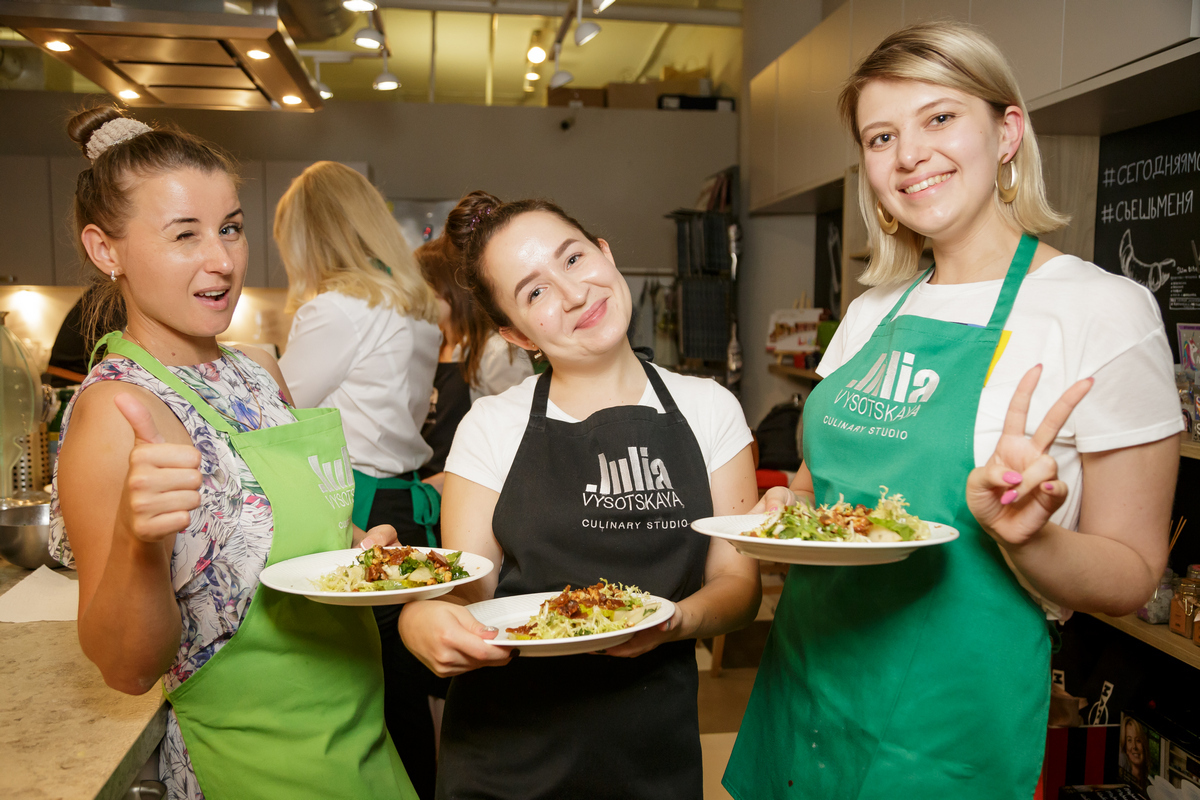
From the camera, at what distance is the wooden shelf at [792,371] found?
4707mm

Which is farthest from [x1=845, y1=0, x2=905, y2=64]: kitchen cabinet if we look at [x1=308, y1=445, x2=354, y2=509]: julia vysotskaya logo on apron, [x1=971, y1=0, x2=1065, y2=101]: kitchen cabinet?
[x1=308, y1=445, x2=354, y2=509]: julia vysotskaya logo on apron

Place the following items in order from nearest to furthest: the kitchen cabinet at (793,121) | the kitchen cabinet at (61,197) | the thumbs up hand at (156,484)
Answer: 1. the thumbs up hand at (156,484)
2. the kitchen cabinet at (793,121)
3. the kitchen cabinet at (61,197)

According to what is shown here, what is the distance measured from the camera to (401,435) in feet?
8.06

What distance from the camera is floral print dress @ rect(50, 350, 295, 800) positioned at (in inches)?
47.3

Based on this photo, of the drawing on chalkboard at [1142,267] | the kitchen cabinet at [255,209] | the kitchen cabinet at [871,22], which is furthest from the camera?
the kitchen cabinet at [255,209]

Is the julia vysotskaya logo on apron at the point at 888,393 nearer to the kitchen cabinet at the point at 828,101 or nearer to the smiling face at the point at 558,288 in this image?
the smiling face at the point at 558,288

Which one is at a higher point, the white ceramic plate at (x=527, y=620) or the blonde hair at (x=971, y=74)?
the blonde hair at (x=971, y=74)

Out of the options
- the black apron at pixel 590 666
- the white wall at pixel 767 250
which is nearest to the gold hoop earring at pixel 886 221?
the black apron at pixel 590 666

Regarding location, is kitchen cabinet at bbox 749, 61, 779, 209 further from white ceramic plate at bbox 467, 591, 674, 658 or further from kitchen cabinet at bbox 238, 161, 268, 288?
white ceramic plate at bbox 467, 591, 674, 658

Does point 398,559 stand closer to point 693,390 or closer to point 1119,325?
point 693,390

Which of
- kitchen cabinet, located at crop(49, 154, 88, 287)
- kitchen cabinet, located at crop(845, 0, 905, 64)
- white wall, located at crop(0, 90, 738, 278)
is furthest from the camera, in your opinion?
white wall, located at crop(0, 90, 738, 278)

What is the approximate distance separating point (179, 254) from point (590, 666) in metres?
0.94

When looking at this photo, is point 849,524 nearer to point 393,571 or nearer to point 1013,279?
point 1013,279

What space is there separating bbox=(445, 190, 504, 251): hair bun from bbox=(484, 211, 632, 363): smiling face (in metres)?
0.11
